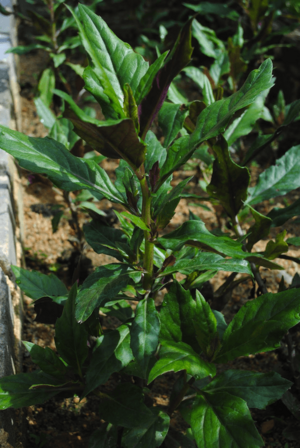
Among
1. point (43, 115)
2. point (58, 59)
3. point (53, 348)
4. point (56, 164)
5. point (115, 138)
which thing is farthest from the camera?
point (58, 59)

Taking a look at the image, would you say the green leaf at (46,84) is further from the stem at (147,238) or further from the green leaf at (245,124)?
the stem at (147,238)

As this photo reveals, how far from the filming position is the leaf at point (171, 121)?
1.40 meters

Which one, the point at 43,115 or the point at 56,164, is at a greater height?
the point at 56,164

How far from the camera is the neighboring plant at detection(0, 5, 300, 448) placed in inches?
46.0

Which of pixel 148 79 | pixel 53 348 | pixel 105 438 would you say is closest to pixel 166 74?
pixel 148 79

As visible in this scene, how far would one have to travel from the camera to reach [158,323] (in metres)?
1.34

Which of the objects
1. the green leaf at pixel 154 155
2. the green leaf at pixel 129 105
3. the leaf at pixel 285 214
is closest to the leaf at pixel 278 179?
the leaf at pixel 285 214

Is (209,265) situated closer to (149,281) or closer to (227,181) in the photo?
(149,281)

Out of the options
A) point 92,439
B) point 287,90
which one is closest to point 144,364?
point 92,439

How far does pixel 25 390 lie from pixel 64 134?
143 cm

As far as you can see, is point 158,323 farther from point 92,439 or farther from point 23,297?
point 23,297

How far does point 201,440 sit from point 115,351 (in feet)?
1.25

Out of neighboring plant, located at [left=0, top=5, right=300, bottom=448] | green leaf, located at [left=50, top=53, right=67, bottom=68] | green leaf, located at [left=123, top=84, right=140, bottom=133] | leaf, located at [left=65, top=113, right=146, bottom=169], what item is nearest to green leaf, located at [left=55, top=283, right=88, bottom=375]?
neighboring plant, located at [left=0, top=5, right=300, bottom=448]

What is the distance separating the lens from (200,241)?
1212 mm
